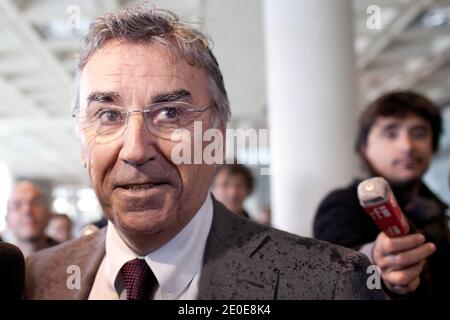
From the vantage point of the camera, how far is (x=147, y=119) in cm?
63

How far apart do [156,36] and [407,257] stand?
498 mm

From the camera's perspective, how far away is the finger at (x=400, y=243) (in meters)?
0.76

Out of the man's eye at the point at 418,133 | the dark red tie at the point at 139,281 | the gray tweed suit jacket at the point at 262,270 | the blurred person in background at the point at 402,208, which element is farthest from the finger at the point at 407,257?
the dark red tie at the point at 139,281

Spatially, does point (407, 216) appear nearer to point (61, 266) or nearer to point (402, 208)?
point (402, 208)

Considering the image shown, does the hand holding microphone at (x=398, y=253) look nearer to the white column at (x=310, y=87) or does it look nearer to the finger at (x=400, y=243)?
the finger at (x=400, y=243)

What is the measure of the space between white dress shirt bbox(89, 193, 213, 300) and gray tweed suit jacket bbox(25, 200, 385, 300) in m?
0.02

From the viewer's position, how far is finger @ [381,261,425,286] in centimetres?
79

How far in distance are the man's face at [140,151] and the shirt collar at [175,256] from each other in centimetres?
4

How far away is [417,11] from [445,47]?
958 millimetres

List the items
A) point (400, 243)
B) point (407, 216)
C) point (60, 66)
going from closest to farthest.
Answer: point (400, 243) < point (407, 216) < point (60, 66)

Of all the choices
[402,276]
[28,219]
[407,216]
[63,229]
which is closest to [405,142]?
[407,216]

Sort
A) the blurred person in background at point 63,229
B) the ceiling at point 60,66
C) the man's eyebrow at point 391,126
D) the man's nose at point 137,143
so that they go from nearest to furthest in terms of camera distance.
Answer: the man's nose at point 137,143 → the ceiling at point 60,66 → the man's eyebrow at point 391,126 → the blurred person in background at point 63,229

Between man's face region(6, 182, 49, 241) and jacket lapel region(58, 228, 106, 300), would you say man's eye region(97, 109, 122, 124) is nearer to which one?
jacket lapel region(58, 228, 106, 300)

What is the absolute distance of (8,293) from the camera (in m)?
0.65
